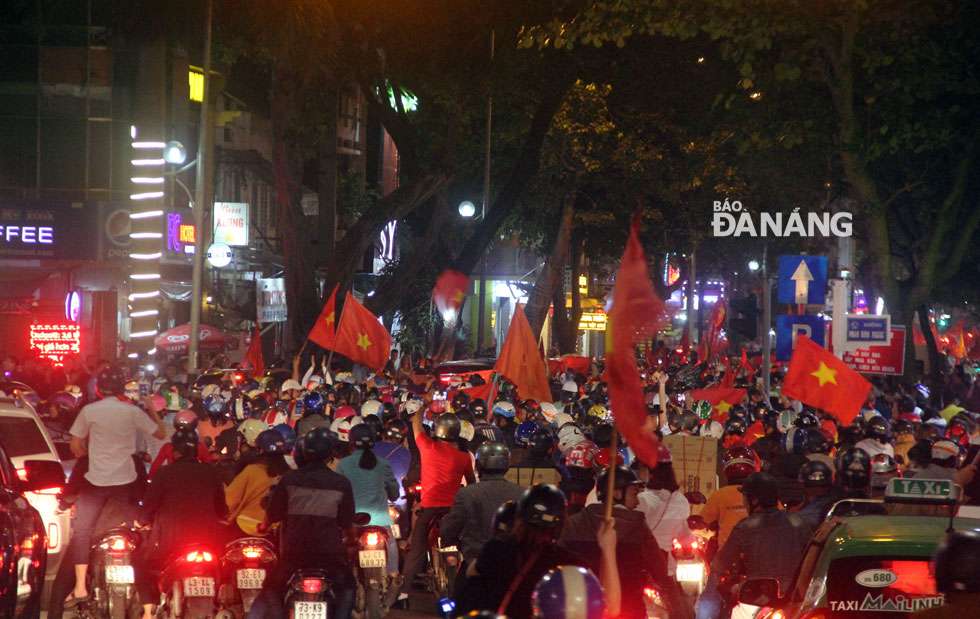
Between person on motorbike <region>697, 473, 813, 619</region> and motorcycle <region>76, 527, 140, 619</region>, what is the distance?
3921 millimetres

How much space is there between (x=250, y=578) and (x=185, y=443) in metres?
1.10

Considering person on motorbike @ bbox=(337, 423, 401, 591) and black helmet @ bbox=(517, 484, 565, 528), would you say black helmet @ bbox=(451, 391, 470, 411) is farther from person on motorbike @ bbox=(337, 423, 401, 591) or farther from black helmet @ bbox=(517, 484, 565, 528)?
black helmet @ bbox=(517, 484, 565, 528)

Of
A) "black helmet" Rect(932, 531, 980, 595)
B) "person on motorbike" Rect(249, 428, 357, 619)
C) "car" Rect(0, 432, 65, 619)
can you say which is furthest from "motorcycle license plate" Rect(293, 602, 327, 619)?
"black helmet" Rect(932, 531, 980, 595)

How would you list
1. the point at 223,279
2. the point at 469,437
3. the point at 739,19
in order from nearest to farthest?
the point at 469,437 < the point at 739,19 < the point at 223,279

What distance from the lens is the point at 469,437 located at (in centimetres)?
1192

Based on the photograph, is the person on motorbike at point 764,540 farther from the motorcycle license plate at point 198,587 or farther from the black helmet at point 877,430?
the black helmet at point 877,430

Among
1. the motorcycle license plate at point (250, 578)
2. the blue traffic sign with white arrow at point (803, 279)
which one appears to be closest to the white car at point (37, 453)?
the motorcycle license plate at point (250, 578)

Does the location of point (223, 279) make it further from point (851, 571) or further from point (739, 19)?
point (851, 571)

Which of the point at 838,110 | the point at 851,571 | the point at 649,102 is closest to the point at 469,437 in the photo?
the point at 851,571

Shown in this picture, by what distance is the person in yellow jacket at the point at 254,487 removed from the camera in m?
8.44

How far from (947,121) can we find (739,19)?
3969 mm

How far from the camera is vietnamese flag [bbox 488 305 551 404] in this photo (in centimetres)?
1673

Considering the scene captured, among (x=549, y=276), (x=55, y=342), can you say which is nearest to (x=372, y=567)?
(x=55, y=342)

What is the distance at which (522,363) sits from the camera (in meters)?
16.9
